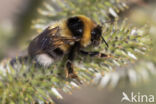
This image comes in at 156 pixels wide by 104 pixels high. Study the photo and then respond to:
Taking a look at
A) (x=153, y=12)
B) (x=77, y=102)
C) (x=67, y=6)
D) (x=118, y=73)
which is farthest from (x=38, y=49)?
(x=77, y=102)

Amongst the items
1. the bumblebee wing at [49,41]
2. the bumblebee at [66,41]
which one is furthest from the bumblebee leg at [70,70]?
the bumblebee wing at [49,41]

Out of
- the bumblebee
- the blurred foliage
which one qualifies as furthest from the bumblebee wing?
the blurred foliage

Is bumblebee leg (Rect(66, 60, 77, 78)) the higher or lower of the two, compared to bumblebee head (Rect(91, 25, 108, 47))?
lower

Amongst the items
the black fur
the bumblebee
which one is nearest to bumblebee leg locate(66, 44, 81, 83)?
the bumblebee

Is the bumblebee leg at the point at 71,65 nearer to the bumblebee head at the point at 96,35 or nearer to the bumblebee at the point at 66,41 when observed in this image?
the bumblebee at the point at 66,41

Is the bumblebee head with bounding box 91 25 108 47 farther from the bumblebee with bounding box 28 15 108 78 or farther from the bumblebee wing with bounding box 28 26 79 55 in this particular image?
the bumblebee wing with bounding box 28 26 79 55

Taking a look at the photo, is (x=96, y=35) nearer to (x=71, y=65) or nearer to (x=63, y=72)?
(x=71, y=65)

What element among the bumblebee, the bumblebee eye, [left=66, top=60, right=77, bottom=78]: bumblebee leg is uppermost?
the bumblebee eye

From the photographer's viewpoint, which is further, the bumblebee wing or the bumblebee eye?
the bumblebee eye
